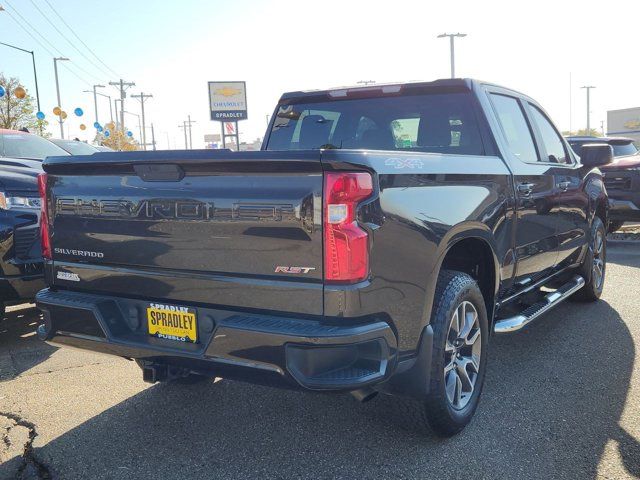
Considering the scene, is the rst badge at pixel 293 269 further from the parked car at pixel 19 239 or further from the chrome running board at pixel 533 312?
the parked car at pixel 19 239

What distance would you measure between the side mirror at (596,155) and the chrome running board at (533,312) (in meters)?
1.04

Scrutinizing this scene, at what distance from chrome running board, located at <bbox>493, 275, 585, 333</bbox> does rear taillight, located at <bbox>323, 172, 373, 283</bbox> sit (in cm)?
163

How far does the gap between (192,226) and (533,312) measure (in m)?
2.49

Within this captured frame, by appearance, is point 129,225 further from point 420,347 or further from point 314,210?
point 420,347

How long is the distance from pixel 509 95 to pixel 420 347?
7.82ft

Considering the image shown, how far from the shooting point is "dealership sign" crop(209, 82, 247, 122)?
29.2 m

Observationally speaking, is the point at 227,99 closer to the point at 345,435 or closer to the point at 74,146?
the point at 74,146

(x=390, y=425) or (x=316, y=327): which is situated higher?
(x=316, y=327)

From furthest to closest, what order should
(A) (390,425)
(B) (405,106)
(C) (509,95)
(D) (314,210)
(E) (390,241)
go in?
1. (C) (509,95)
2. (B) (405,106)
3. (A) (390,425)
4. (E) (390,241)
5. (D) (314,210)

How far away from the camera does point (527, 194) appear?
3.69m

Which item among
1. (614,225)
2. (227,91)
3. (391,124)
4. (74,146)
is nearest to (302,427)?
(391,124)

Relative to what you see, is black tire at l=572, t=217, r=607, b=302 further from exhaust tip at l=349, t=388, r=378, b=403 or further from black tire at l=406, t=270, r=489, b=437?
exhaust tip at l=349, t=388, r=378, b=403

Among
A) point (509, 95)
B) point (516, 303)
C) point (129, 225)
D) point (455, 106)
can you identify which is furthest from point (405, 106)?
point (129, 225)

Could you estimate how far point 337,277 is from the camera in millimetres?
2182
